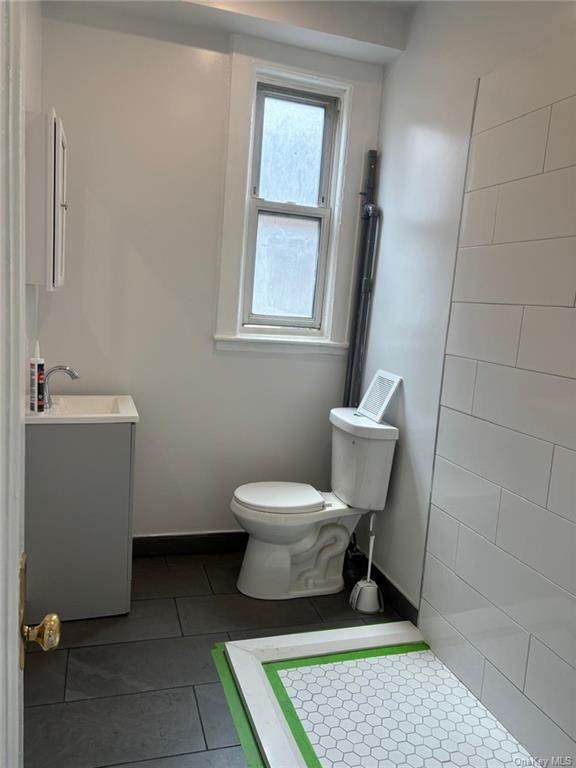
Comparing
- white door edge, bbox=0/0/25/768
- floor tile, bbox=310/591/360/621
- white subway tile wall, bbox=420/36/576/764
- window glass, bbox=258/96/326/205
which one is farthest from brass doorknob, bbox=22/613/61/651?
window glass, bbox=258/96/326/205

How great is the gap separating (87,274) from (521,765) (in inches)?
93.6

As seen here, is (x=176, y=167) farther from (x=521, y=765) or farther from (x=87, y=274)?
(x=521, y=765)

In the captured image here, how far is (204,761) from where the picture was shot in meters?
1.54

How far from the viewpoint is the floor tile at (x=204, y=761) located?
1.51m

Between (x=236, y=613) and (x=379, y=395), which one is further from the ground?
(x=379, y=395)

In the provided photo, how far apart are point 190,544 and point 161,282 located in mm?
1294

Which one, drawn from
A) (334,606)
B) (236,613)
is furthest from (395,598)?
(236,613)

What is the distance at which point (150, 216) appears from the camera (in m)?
2.46

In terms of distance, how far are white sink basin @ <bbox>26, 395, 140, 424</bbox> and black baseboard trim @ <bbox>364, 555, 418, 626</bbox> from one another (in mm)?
1311

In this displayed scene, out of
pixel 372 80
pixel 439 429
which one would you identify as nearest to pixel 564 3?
pixel 372 80

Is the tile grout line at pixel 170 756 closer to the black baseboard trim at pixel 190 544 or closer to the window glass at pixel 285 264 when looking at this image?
the black baseboard trim at pixel 190 544

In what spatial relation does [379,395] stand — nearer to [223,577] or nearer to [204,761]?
[223,577]

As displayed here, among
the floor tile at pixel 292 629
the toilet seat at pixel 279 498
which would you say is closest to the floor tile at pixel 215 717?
the floor tile at pixel 292 629

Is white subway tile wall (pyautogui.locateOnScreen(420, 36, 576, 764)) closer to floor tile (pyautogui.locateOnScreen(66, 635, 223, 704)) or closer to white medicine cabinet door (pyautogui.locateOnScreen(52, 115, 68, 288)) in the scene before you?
floor tile (pyautogui.locateOnScreen(66, 635, 223, 704))
